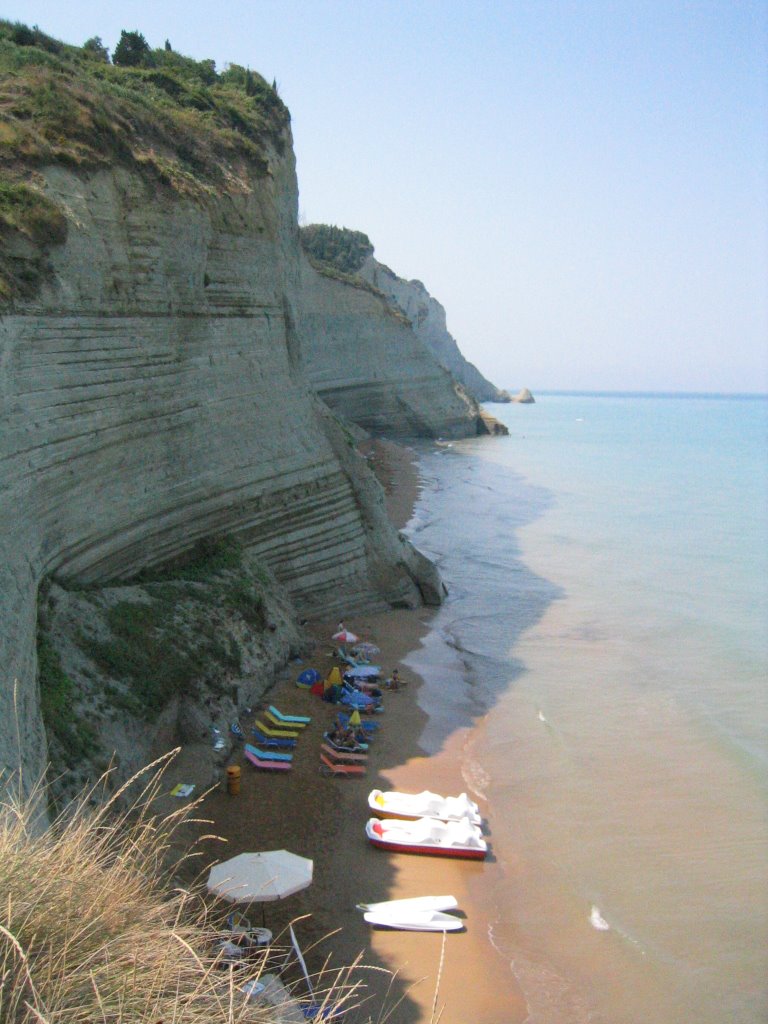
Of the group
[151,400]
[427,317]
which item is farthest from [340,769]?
[427,317]

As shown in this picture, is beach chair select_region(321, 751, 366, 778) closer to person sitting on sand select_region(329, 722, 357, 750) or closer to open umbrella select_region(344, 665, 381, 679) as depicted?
person sitting on sand select_region(329, 722, 357, 750)

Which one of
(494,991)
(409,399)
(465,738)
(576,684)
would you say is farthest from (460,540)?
(409,399)

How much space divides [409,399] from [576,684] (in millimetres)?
49364

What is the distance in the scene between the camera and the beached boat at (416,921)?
35.7 feet

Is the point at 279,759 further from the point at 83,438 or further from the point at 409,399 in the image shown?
the point at 409,399

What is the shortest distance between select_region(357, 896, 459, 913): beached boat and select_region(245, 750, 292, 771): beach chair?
10.7ft

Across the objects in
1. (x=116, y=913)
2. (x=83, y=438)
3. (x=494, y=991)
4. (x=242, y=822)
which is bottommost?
(x=494, y=991)

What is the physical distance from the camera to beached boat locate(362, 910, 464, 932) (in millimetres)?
10875

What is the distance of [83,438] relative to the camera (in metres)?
13.7

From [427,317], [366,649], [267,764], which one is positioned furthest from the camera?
[427,317]

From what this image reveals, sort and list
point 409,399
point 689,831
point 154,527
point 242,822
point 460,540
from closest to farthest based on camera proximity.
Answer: point 242,822 < point 689,831 < point 154,527 < point 460,540 < point 409,399

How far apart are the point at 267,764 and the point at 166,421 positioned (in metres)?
6.55

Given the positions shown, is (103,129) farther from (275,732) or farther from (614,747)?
(614,747)

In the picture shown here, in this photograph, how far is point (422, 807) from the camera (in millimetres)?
13266
